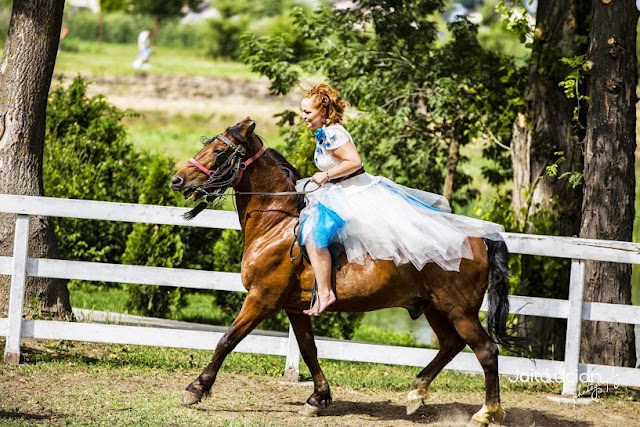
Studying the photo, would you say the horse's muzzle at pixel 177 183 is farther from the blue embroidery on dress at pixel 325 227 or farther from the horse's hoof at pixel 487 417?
the horse's hoof at pixel 487 417

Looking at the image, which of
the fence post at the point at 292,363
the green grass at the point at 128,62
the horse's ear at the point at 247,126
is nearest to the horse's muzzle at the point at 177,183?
the horse's ear at the point at 247,126

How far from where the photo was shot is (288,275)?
6812 mm

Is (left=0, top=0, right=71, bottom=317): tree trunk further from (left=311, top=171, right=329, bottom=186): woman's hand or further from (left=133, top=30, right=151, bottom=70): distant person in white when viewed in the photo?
(left=133, top=30, right=151, bottom=70): distant person in white

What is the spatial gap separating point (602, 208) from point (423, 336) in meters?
6.38

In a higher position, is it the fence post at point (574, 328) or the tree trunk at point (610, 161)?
the tree trunk at point (610, 161)

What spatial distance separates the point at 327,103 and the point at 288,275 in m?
1.32

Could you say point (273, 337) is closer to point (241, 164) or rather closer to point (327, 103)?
point (241, 164)

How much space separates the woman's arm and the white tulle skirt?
0.16 metres

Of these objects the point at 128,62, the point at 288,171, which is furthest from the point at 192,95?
the point at 288,171

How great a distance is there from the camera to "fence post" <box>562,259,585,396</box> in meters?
8.27

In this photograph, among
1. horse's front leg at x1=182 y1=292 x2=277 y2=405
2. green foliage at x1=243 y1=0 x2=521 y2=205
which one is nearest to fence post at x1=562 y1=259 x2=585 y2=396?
horse's front leg at x1=182 y1=292 x2=277 y2=405

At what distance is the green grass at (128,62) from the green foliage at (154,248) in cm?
2138

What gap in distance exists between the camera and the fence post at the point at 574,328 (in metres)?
8.27

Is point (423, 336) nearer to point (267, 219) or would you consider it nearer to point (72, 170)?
point (72, 170)
